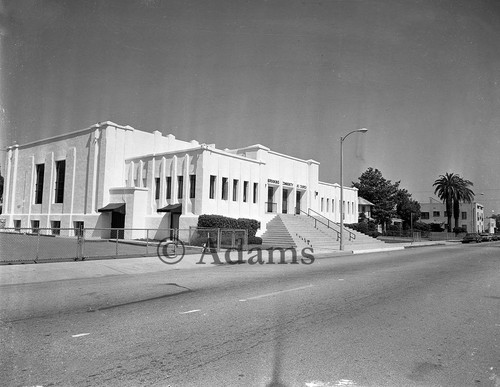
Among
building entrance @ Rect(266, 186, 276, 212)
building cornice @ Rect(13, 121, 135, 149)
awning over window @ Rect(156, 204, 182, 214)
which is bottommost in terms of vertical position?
awning over window @ Rect(156, 204, 182, 214)

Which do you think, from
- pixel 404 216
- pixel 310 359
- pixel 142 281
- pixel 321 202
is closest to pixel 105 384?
pixel 310 359

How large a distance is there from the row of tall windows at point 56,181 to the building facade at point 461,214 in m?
94.2

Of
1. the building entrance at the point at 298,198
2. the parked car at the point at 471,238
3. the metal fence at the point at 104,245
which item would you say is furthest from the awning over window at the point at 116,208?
the parked car at the point at 471,238

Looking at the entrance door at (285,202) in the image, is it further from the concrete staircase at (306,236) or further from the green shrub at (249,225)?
the green shrub at (249,225)

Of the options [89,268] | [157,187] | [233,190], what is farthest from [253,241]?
[89,268]

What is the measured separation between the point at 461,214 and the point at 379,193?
4987 centimetres

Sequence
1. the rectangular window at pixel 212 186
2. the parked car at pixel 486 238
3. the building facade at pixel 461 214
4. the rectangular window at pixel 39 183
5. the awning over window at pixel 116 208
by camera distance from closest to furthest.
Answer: the rectangular window at pixel 212 186 → the awning over window at pixel 116 208 → the rectangular window at pixel 39 183 → the parked car at pixel 486 238 → the building facade at pixel 461 214

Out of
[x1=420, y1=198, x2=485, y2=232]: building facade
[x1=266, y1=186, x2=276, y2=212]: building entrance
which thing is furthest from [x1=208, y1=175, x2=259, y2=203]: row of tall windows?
[x1=420, y1=198, x2=485, y2=232]: building facade

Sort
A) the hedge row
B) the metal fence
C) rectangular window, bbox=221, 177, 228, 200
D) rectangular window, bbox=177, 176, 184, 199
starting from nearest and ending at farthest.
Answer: the metal fence → the hedge row → rectangular window, bbox=177, 176, 184, 199 → rectangular window, bbox=221, 177, 228, 200

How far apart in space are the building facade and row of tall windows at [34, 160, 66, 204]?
94.2 meters

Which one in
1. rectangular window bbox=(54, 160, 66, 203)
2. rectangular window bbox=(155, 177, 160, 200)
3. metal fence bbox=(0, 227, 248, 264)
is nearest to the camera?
metal fence bbox=(0, 227, 248, 264)

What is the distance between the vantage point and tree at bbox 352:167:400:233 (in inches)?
2817

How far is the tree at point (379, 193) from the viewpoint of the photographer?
71.6 metres

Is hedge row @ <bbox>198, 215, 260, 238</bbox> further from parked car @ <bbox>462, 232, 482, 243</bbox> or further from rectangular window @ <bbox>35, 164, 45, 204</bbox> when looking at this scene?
parked car @ <bbox>462, 232, 482, 243</bbox>
